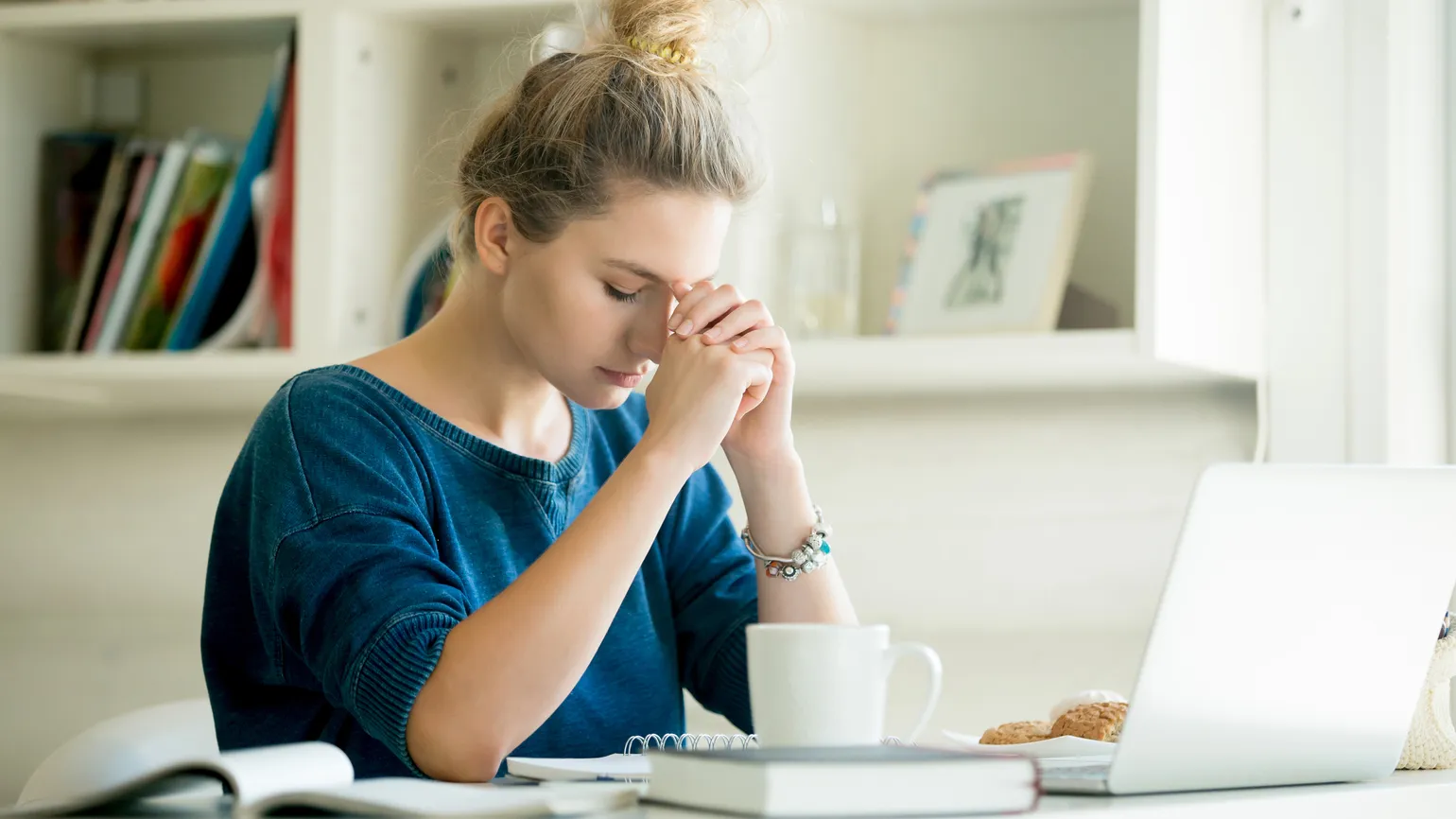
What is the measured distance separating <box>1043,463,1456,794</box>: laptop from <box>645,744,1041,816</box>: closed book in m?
0.10

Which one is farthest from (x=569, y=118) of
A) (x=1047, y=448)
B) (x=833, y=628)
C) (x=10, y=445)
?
(x=10, y=445)

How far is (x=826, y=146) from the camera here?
74.2 inches

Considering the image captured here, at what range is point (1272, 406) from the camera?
183cm

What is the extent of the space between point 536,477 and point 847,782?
2.33 ft

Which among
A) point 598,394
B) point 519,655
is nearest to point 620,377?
point 598,394

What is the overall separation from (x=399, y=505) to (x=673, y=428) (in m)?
0.21

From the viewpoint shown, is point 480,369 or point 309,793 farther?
point 480,369

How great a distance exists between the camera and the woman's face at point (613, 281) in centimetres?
117

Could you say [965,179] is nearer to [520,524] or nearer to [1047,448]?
[1047,448]

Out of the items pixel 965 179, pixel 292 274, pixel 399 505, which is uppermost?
pixel 965 179

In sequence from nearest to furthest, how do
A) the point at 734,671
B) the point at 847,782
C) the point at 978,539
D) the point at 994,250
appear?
the point at 847,782, the point at 734,671, the point at 994,250, the point at 978,539

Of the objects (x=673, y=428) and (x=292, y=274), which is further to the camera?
(x=292, y=274)

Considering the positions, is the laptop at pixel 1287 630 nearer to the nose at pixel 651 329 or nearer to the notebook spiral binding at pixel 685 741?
the notebook spiral binding at pixel 685 741

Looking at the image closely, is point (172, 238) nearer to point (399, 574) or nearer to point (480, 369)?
point (480, 369)
